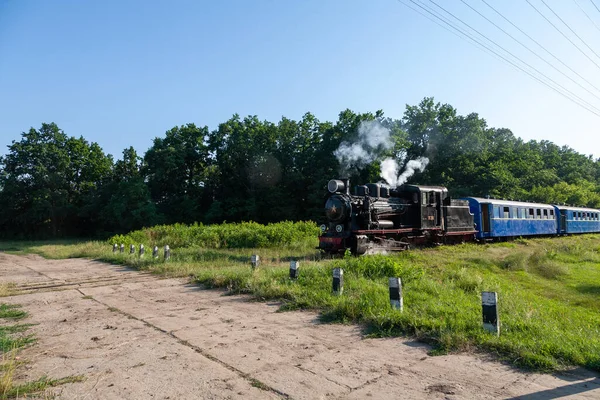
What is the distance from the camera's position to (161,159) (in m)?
44.9

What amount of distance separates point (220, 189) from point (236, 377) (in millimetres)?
44861

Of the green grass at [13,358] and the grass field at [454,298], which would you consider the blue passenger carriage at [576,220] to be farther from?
the green grass at [13,358]

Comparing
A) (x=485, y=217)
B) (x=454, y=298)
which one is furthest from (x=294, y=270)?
(x=485, y=217)

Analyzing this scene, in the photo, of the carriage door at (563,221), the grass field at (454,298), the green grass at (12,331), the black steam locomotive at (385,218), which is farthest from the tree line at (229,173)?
the green grass at (12,331)

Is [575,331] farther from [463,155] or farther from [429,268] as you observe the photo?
[463,155]

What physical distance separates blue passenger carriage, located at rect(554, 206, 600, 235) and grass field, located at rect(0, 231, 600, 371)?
16.4 m

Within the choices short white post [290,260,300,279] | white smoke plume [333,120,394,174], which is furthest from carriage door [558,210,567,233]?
short white post [290,260,300,279]

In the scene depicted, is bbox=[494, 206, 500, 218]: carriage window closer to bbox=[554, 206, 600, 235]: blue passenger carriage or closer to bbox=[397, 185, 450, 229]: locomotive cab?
bbox=[397, 185, 450, 229]: locomotive cab

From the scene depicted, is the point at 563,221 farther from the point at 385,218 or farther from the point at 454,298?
the point at 454,298

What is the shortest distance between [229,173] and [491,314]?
43.9 m

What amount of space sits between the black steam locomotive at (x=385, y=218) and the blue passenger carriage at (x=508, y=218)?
2462 millimetres

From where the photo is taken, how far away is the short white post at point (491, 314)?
5.39m

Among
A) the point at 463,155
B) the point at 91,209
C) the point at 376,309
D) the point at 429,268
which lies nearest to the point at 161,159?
the point at 91,209

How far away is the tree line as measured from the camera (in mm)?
41844
